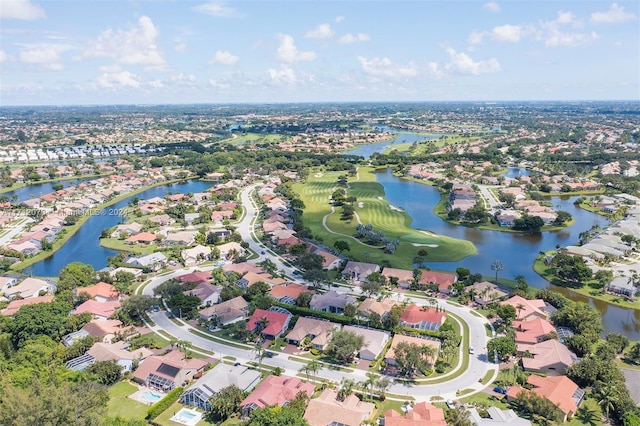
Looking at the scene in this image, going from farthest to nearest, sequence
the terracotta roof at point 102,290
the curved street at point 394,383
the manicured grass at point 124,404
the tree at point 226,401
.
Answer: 1. the terracotta roof at point 102,290
2. the curved street at point 394,383
3. the manicured grass at point 124,404
4. the tree at point 226,401

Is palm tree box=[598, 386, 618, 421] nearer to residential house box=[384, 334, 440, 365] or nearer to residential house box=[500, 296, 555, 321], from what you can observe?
residential house box=[384, 334, 440, 365]

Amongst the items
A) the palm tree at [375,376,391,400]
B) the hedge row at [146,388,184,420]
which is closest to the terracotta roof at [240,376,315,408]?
the palm tree at [375,376,391,400]

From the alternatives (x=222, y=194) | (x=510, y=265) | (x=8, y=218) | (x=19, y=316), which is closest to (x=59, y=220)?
(x=8, y=218)

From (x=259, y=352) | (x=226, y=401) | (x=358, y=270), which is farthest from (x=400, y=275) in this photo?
(x=226, y=401)

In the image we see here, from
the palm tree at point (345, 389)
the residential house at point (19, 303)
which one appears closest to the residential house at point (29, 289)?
the residential house at point (19, 303)

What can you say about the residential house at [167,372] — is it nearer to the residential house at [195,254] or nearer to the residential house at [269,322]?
the residential house at [269,322]
